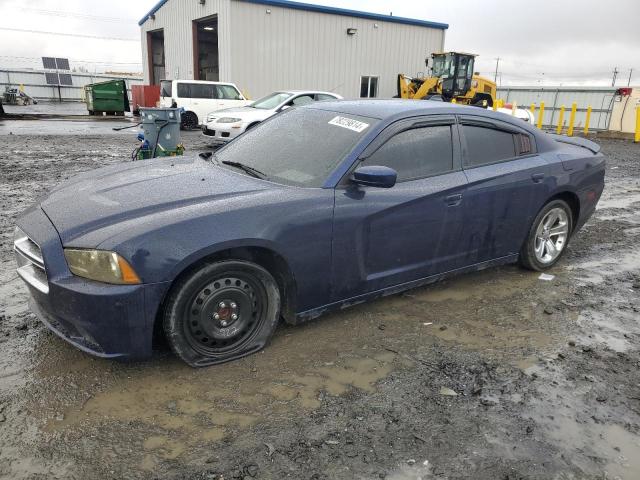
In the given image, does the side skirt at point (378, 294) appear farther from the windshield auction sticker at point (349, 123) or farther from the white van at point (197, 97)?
the white van at point (197, 97)

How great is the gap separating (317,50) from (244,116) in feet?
41.2

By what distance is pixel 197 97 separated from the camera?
17953 mm

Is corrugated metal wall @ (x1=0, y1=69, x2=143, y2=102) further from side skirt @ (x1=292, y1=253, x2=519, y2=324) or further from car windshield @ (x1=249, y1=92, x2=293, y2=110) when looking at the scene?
side skirt @ (x1=292, y1=253, x2=519, y2=324)

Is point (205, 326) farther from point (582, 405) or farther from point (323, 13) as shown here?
point (323, 13)

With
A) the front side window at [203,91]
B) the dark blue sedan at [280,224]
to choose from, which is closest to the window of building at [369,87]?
the front side window at [203,91]

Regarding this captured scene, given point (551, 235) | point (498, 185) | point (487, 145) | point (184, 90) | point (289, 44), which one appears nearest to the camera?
point (498, 185)

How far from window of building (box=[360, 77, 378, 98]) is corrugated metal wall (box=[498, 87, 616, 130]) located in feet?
29.5

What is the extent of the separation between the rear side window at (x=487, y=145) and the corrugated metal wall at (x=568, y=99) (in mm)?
23490

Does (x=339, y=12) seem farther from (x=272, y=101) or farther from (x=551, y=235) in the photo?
(x=551, y=235)

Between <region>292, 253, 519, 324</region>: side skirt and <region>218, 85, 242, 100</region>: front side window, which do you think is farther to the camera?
<region>218, 85, 242, 100</region>: front side window

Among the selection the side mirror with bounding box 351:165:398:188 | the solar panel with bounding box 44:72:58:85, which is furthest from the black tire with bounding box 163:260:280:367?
the solar panel with bounding box 44:72:58:85

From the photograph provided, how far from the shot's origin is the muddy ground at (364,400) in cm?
224

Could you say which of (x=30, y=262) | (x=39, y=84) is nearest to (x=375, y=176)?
(x=30, y=262)

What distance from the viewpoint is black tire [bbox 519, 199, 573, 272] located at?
4.41 meters
